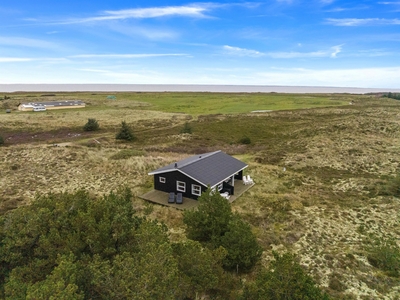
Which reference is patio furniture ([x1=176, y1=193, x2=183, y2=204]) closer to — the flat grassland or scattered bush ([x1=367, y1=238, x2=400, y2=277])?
the flat grassland

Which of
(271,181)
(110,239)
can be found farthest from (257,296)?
(271,181)

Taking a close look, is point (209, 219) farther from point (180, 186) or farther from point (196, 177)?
point (180, 186)

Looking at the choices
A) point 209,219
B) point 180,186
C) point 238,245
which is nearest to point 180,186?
point 180,186

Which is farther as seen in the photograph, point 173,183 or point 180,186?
point 173,183

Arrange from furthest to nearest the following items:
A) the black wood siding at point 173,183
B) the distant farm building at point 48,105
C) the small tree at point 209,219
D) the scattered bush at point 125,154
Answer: the distant farm building at point 48,105 < the scattered bush at point 125,154 < the black wood siding at point 173,183 < the small tree at point 209,219

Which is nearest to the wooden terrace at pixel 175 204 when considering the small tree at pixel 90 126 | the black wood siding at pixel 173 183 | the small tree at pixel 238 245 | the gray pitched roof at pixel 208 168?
the black wood siding at pixel 173 183

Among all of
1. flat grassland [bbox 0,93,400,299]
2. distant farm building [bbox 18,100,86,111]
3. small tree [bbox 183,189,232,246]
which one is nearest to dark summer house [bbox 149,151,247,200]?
flat grassland [bbox 0,93,400,299]

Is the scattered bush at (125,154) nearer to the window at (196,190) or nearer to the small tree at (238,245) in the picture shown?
the window at (196,190)
